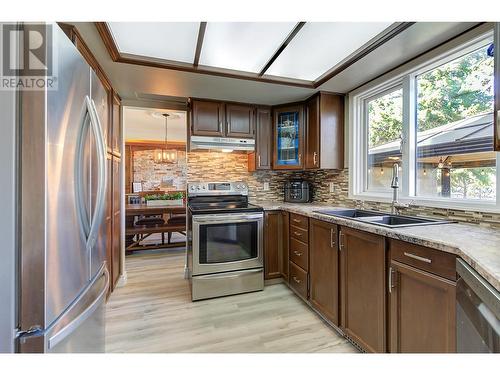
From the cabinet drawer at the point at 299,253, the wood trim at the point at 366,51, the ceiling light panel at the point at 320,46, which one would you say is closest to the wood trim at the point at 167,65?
the ceiling light panel at the point at 320,46

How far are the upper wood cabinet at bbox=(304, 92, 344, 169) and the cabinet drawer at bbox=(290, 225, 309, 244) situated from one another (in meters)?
0.76

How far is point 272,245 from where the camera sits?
262 cm

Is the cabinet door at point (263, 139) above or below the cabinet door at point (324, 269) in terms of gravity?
above

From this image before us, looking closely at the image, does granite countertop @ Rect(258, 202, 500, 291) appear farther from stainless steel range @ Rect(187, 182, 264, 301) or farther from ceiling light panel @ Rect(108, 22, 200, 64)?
ceiling light panel @ Rect(108, 22, 200, 64)

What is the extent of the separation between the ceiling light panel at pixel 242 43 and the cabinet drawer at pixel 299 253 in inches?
68.9

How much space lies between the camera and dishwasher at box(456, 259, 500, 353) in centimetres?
73

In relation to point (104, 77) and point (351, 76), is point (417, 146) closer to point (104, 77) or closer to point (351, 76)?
point (351, 76)

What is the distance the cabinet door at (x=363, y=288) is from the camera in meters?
1.37

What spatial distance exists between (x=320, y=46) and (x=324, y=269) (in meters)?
1.78

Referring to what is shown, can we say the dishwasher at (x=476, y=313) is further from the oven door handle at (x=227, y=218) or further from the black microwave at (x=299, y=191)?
the black microwave at (x=299, y=191)

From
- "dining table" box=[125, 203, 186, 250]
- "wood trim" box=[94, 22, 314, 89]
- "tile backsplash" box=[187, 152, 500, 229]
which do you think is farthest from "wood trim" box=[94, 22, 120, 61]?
"dining table" box=[125, 203, 186, 250]

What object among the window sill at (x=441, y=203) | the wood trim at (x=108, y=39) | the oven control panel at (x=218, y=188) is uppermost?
the wood trim at (x=108, y=39)

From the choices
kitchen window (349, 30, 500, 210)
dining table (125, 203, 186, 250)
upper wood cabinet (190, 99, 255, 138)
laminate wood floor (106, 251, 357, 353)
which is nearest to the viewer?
kitchen window (349, 30, 500, 210)
